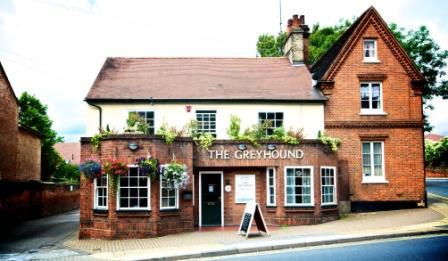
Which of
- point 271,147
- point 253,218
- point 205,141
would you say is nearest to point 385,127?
point 271,147

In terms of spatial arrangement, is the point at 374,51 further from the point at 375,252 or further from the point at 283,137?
the point at 375,252

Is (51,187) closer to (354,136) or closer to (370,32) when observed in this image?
(354,136)

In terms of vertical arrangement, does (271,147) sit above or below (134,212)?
above

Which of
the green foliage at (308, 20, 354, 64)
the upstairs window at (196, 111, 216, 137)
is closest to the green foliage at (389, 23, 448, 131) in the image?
the green foliage at (308, 20, 354, 64)

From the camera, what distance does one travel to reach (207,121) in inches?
869

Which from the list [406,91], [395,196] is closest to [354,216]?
[395,196]

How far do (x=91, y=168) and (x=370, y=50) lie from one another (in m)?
14.9

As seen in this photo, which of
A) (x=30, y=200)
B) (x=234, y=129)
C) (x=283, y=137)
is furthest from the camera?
(x=30, y=200)

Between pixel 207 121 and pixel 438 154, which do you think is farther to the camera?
pixel 438 154

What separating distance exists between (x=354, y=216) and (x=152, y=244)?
996 centimetres

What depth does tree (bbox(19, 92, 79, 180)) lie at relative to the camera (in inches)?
1891

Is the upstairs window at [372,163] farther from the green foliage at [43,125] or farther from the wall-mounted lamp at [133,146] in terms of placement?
the green foliage at [43,125]

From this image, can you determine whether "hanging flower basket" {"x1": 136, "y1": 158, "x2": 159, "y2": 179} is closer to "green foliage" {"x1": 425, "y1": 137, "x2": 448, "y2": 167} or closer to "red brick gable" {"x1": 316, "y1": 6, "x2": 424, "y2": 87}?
"red brick gable" {"x1": 316, "y1": 6, "x2": 424, "y2": 87}

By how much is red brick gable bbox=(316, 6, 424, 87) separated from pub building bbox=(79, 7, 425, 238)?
2.0 inches
